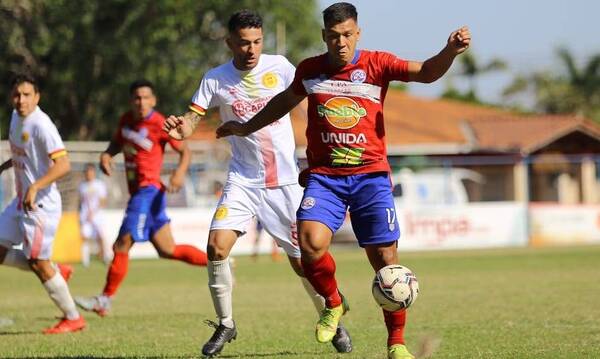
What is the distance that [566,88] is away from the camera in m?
68.1

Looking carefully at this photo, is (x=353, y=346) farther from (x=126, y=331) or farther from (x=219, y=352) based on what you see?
(x=126, y=331)

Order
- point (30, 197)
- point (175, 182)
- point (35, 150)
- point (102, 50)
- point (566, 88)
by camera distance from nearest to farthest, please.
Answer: point (30, 197)
point (35, 150)
point (175, 182)
point (102, 50)
point (566, 88)

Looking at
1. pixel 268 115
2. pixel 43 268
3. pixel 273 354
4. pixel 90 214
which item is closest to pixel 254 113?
pixel 268 115

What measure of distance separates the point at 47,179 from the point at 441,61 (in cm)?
424

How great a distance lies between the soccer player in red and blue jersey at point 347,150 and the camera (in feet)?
24.3

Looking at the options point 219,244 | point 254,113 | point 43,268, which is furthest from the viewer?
point 43,268

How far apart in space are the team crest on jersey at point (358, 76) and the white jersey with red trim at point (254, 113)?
162 cm

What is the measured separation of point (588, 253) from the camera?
26312mm

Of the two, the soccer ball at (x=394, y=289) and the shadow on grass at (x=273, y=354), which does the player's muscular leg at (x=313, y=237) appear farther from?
the shadow on grass at (x=273, y=354)

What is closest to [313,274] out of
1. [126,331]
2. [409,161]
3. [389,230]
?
[389,230]

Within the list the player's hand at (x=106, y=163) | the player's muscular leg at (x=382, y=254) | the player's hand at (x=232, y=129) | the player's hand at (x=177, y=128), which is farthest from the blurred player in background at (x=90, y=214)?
the player's muscular leg at (x=382, y=254)

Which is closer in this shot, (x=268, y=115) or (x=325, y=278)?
(x=325, y=278)

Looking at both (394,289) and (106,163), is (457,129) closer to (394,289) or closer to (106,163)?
(106,163)

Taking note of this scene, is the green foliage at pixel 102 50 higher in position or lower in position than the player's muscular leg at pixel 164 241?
higher
